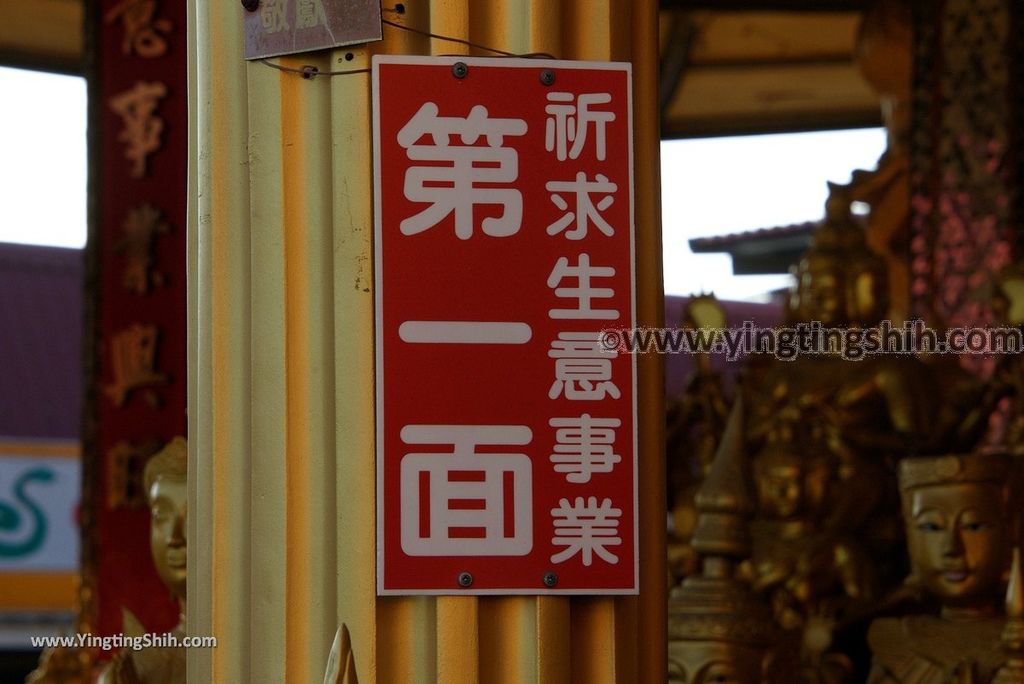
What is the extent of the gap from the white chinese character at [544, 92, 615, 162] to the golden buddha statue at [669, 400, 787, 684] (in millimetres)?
1875

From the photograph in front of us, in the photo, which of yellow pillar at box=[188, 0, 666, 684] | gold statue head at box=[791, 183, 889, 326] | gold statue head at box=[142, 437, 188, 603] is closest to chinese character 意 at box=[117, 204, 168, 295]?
gold statue head at box=[791, 183, 889, 326]

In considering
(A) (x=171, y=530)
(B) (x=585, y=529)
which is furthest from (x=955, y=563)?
(B) (x=585, y=529)

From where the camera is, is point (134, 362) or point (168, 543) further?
point (134, 362)

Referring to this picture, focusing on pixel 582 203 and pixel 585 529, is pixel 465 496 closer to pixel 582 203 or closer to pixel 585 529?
pixel 585 529

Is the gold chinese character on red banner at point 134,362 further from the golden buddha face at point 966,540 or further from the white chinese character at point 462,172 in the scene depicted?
the white chinese character at point 462,172

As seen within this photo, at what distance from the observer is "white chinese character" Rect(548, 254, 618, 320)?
1865mm

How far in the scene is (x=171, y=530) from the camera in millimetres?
3219

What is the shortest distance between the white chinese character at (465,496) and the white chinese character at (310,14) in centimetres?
45

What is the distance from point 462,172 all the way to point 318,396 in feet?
0.93

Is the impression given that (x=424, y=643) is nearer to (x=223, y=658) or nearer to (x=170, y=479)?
(x=223, y=658)

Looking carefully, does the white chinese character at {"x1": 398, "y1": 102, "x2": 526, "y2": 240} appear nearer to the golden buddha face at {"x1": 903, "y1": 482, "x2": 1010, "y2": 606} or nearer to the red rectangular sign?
the red rectangular sign

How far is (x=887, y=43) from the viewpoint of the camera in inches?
238

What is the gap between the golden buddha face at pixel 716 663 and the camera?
3.53 m

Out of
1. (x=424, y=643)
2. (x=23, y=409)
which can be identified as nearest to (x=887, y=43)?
(x=23, y=409)
